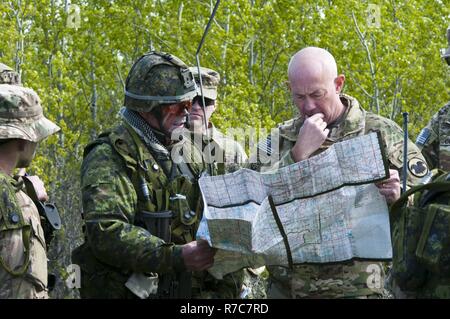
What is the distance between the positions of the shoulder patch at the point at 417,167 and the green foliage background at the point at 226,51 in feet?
30.8

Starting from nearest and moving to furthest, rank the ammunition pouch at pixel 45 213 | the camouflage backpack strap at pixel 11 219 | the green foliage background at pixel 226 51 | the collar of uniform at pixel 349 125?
the camouflage backpack strap at pixel 11 219, the ammunition pouch at pixel 45 213, the collar of uniform at pixel 349 125, the green foliage background at pixel 226 51

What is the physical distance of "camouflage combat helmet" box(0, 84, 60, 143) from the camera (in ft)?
18.8

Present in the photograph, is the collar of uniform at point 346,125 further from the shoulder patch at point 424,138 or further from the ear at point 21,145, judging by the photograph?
the ear at point 21,145

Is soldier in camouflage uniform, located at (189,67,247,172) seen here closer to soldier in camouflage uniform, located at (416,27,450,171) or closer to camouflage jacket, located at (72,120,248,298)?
camouflage jacket, located at (72,120,248,298)

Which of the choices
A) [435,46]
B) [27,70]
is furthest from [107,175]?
[435,46]

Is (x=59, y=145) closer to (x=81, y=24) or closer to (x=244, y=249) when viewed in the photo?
(x=81, y=24)

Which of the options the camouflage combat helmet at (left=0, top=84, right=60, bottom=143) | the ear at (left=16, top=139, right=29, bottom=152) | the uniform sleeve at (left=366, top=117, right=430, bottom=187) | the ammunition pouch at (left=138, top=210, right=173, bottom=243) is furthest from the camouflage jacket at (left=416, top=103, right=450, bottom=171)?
the ear at (left=16, top=139, right=29, bottom=152)

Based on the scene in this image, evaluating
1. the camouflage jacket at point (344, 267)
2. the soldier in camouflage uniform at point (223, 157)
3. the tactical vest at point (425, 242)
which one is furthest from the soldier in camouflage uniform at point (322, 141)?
the tactical vest at point (425, 242)

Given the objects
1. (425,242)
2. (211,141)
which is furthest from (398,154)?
(425,242)

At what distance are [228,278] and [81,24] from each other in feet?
45.4

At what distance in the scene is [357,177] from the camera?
519 cm

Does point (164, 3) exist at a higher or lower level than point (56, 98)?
higher

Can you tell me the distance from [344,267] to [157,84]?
1313 mm

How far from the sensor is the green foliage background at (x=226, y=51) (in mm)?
17016
